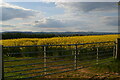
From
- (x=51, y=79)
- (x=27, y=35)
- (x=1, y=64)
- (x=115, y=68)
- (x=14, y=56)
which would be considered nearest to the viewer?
(x=1, y=64)

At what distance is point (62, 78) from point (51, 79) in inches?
16.4

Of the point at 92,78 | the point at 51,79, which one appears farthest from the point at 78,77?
the point at 51,79

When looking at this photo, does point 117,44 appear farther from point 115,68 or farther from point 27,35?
point 27,35

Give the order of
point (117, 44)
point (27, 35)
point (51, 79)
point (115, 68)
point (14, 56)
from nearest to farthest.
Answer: point (51, 79) < point (115, 68) < point (117, 44) < point (14, 56) < point (27, 35)

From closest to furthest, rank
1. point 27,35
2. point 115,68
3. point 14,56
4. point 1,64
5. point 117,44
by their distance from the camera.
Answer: point 1,64, point 115,68, point 117,44, point 14,56, point 27,35

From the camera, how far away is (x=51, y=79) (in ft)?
18.6

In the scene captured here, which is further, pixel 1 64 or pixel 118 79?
pixel 118 79

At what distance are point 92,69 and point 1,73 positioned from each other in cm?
412

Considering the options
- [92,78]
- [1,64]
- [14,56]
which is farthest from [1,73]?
[14,56]

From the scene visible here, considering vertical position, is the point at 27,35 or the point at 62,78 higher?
the point at 27,35

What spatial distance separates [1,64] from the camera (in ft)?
17.1

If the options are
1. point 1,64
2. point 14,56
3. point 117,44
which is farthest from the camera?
point 14,56

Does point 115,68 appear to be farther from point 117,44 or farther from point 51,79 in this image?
point 51,79

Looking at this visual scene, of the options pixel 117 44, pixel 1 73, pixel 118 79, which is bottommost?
pixel 118 79
